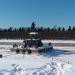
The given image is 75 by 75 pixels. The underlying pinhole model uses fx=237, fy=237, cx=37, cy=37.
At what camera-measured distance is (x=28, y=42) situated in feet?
112

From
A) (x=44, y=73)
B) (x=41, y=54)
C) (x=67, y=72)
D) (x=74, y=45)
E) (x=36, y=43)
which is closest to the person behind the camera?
(x=44, y=73)

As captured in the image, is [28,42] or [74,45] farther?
[74,45]

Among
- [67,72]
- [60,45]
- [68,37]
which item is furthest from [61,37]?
[67,72]

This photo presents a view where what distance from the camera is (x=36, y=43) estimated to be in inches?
1323

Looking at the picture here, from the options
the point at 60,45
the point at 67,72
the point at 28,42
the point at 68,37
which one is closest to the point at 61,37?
the point at 68,37

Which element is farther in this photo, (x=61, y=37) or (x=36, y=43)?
(x=61, y=37)

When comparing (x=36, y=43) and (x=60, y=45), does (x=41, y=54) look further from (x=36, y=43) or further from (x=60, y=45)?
(x=60, y=45)

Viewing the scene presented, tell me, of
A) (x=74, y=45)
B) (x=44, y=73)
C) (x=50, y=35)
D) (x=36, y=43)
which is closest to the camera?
(x=44, y=73)

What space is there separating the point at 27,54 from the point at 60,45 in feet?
48.0

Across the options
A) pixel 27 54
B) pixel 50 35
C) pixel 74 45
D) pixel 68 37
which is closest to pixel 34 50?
pixel 27 54

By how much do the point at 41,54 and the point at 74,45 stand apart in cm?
1389

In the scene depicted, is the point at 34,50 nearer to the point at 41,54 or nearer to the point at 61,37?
the point at 41,54

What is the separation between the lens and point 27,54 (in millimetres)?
30844

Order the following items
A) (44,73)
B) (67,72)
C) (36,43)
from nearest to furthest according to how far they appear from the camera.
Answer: (44,73) < (67,72) < (36,43)
